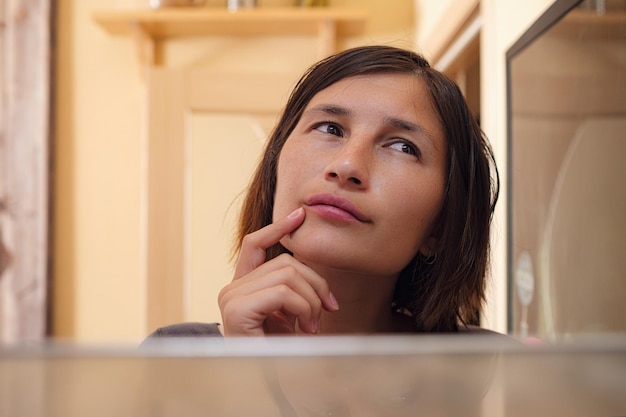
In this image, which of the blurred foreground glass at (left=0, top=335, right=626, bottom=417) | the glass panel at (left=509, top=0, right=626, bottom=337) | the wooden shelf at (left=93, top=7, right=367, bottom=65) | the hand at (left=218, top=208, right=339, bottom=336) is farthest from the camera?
the wooden shelf at (left=93, top=7, right=367, bottom=65)

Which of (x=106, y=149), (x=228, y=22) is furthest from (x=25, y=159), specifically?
(x=228, y=22)

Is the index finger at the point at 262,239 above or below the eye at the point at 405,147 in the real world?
below

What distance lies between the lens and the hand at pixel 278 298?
0.71 feet

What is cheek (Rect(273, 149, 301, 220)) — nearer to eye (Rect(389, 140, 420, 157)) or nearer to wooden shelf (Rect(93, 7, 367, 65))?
eye (Rect(389, 140, 420, 157))

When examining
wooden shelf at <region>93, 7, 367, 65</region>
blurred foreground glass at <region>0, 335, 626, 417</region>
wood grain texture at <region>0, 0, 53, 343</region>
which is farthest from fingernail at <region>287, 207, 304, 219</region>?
wood grain texture at <region>0, 0, 53, 343</region>

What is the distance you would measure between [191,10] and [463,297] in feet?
2.54

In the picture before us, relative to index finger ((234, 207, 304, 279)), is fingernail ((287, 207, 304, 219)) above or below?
above

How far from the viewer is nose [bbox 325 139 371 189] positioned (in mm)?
226

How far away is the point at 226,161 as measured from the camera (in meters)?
1.04

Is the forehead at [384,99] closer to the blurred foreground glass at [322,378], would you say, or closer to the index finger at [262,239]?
the index finger at [262,239]

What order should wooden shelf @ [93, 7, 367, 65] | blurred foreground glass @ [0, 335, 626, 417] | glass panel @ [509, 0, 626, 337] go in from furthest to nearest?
wooden shelf @ [93, 7, 367, 65], glass panel @ [509, 0, 626, 337], blurred foreground glass @ [0, 335, 626, 417]

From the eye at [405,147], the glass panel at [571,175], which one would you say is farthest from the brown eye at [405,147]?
the glass panel at [571,175]

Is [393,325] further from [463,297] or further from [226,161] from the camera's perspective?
[226,161]

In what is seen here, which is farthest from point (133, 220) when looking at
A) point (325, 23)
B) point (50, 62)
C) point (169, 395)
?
point (169, 395)
